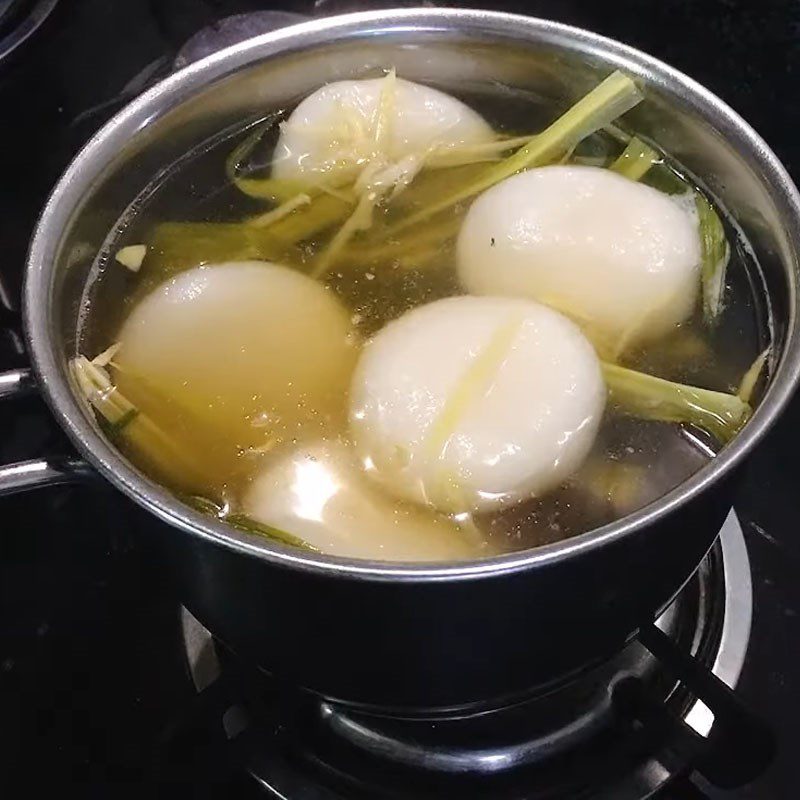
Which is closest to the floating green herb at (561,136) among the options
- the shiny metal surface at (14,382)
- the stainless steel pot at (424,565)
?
the stainless steel pot at (424,565)

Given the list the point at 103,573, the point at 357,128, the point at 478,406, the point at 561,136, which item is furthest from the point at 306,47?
the point at 103,573

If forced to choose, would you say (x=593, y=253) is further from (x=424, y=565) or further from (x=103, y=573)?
(x=103, y=573)

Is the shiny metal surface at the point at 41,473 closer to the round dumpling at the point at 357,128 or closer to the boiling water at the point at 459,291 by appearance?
the boiling water at the point at 459,291

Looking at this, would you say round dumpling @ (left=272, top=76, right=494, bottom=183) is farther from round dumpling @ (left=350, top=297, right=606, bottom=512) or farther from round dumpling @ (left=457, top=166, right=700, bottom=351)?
round dumpling @ (left=350, top=297, right=606, bottom=512)

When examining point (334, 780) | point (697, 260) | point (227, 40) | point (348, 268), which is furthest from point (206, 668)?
point (227, 40)

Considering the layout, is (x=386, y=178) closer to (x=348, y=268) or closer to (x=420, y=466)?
(x=348, y=268)

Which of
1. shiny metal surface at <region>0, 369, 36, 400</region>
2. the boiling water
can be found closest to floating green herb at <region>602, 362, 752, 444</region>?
the boiling water
